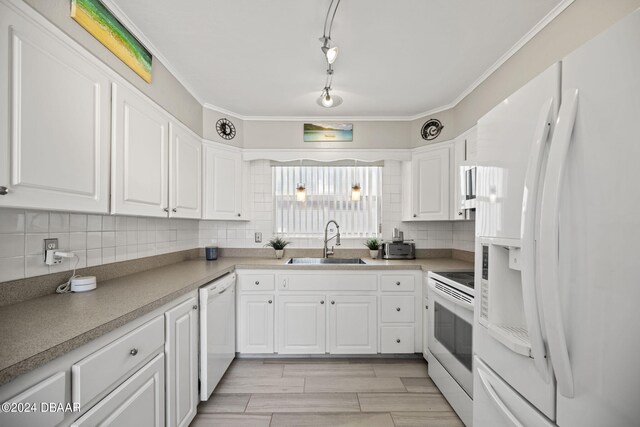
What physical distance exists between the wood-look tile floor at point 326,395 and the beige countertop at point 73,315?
95 centimetres

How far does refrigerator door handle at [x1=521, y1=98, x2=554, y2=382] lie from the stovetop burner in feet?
3.06

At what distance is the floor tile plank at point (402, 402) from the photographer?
196 centimetres

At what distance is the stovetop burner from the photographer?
182 cm

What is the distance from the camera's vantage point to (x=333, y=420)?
1.85 meters

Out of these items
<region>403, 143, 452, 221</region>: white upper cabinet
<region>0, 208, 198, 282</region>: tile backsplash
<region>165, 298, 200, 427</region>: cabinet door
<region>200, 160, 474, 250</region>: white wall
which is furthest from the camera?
<region>200, 160, 474, 250</region>: white wall

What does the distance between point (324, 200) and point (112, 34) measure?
2.34 m

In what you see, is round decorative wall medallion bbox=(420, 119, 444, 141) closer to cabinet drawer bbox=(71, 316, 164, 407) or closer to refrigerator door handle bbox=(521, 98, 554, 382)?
refrigerator door handle bbox=(521, 98, 554, 382)

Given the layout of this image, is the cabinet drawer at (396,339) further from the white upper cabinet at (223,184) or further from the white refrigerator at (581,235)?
the white upper cabinet at (223,184)

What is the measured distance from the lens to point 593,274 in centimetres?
70

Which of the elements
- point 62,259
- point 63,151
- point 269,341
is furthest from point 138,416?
point 269,341

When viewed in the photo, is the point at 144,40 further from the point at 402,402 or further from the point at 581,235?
the point at 402,402

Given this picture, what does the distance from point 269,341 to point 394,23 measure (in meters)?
2.76

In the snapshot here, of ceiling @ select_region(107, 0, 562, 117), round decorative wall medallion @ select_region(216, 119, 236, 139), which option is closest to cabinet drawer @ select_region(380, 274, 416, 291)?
ceiling @ select_region(107, 0, 562, 117)

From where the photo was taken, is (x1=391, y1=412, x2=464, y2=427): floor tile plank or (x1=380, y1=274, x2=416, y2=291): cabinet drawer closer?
(x1=391, y1=412, x2=464, y2=427): floor tile plank
